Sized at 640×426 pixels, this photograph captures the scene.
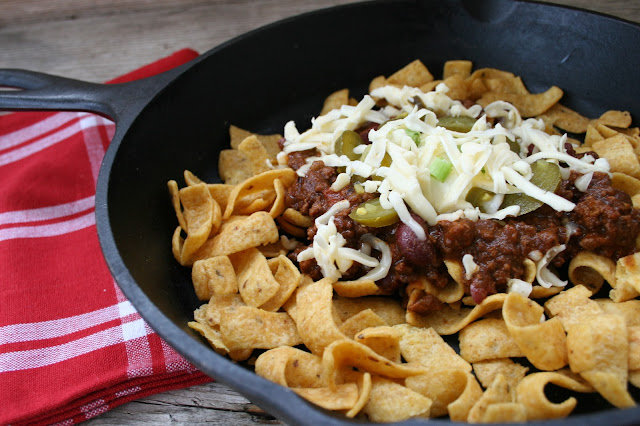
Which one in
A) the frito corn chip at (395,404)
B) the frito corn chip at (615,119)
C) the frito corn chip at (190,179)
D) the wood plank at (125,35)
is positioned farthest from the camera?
the wood plank at (125,35)

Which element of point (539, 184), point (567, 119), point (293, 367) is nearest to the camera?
point (293, 367)

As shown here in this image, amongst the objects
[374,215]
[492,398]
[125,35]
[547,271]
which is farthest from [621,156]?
[125,35]

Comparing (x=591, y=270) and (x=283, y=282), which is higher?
(x=283, y=282)

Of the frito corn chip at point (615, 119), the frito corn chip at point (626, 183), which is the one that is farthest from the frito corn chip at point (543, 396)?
the frito corn chip at point (615, 119)

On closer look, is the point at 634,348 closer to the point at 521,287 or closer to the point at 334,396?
the point at 521,287

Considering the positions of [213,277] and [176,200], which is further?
[176,200]

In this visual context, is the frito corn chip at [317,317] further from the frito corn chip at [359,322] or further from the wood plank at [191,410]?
the wood plank at [191,410]

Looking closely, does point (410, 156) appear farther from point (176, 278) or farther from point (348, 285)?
point (176, 278)
